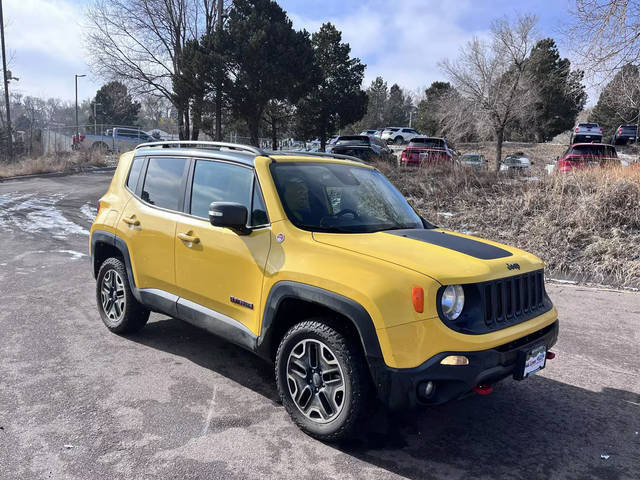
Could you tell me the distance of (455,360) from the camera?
2799mm

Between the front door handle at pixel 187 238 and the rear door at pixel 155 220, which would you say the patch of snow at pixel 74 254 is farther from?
the front door handle at pixel 187 238

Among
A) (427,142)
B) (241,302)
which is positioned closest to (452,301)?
(241,302)

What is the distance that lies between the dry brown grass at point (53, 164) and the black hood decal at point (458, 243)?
73.0ft

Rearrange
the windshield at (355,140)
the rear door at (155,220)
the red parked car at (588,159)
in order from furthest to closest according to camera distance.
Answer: the windshield at (355,140) < the red parked car at (588,159) < the rear door at (155,220)

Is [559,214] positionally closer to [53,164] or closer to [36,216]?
[36,216]

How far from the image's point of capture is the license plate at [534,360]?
312 centimetres

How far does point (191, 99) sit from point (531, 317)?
75.0 feet

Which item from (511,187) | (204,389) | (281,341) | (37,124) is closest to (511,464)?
(281,341)

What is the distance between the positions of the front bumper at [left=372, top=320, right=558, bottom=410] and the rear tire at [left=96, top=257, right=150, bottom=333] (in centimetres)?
290

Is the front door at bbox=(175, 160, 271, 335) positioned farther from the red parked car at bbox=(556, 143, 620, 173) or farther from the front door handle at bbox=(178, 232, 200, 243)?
the red parked car at bbox=(556, 143, 620, 173)

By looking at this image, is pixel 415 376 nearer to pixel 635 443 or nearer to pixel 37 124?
pixel 635 443

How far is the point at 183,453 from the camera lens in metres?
3.07

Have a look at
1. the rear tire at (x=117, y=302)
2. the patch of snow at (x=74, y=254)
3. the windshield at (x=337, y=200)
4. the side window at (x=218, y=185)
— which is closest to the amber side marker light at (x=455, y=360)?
the windshield at (x=337, y=200)

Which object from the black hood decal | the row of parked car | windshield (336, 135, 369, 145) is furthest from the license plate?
the row of parked car
